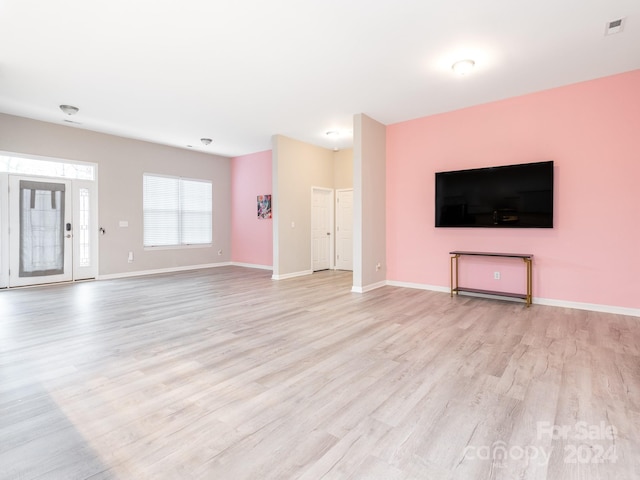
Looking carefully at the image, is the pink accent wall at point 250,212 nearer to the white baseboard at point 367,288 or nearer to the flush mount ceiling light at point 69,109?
the white baseboard at point 367,288

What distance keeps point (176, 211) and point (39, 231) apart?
2707mm

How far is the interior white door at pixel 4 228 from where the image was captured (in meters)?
5.57

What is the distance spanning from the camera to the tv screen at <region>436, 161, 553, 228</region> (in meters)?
4.41

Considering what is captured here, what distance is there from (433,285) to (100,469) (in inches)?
198

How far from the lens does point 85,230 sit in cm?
654

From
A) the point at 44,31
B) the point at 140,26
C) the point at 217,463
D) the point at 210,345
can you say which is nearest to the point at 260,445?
the point at 217,463

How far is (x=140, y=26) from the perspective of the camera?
3.08 meters

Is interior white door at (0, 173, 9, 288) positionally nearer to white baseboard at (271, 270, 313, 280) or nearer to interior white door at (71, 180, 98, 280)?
interior white door at (71, 180, 98, 280)

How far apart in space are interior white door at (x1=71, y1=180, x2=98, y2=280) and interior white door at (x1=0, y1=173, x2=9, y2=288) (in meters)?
0.96

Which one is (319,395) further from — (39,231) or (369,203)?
(39,231)

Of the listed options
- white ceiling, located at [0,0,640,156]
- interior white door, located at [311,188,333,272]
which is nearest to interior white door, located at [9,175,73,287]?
white ceiling, located at [0,0,640,156]

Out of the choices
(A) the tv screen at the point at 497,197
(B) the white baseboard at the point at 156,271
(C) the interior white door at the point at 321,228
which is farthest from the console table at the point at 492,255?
(B) the white baseboard at the point at 156,271

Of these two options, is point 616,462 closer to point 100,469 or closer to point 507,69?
point 100,469

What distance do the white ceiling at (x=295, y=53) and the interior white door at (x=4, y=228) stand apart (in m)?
1.28
